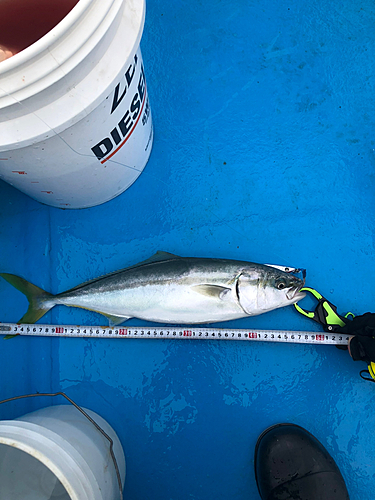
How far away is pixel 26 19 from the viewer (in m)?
1.61

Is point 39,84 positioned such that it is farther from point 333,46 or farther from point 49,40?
point 333,46

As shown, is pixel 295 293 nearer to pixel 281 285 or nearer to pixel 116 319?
pixel 281 285

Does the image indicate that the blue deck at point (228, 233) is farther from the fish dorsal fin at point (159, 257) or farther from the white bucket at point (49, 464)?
the white bucket at point (49, 464)

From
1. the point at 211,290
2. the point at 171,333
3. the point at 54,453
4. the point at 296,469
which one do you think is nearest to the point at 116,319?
the point at 171,333

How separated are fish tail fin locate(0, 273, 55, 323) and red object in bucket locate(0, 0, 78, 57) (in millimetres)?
1274

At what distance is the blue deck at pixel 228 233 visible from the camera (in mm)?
2021

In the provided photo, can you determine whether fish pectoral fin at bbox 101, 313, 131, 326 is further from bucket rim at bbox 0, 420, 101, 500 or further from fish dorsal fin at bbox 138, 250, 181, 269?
bucket rim at bbox 0, 420, 101, 500

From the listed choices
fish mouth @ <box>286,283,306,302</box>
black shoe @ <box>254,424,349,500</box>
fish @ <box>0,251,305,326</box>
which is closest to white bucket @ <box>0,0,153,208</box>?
fish @ <box>0,251,305,326</box>

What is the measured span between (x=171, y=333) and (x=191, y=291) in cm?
37

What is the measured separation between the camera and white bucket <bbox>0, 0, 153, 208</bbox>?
1.01m

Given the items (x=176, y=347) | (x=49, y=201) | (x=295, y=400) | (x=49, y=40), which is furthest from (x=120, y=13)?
(x=295, y=400)

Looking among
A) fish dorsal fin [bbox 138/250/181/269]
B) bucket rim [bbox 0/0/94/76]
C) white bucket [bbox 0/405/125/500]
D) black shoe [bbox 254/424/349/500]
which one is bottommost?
black shoe [bbox 254/424/349/500]

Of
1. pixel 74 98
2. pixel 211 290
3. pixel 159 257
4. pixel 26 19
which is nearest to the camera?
pixel 74 98

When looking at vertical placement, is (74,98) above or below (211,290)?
above
